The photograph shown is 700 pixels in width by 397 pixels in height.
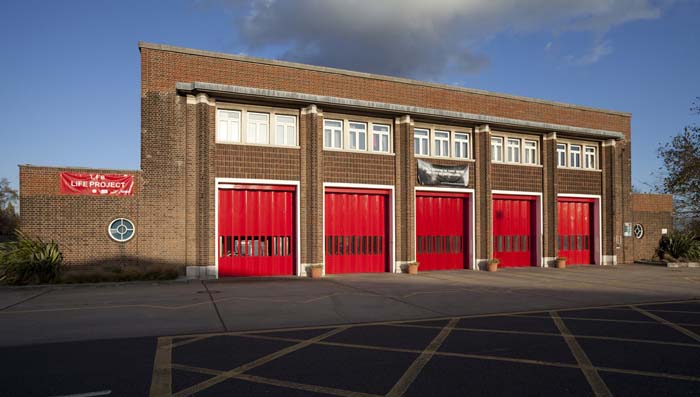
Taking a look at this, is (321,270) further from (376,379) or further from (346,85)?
(376,379)

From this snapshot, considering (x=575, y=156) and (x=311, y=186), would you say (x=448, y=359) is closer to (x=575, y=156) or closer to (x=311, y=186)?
(x=311, y=186)

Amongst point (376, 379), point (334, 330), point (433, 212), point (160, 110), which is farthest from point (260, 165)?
point (376, 379)

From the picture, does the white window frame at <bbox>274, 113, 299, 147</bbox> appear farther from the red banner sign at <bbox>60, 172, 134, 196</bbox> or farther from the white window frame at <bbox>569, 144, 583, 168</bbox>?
the white window frame at <bbox>569, 144, 583, 168</bbox>

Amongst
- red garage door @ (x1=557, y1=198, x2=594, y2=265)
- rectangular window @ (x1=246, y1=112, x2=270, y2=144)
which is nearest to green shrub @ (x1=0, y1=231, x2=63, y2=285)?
rectangular window @ (x1=246, y1=112, x2=270, y2=144)

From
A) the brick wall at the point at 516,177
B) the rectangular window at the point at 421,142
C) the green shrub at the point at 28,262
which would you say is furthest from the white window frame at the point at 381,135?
the green shrub at the point at 28,262

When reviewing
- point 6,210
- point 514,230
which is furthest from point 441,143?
point 6,210

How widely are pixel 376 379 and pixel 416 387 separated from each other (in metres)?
0.52

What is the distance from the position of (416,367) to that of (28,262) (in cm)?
1396

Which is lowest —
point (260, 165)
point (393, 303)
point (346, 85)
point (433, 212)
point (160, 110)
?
point (393, 303)

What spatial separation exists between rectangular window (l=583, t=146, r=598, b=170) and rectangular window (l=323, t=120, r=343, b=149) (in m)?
13.9

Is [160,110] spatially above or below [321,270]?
above

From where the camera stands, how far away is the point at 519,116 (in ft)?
77.3

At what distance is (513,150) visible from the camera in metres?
23.6

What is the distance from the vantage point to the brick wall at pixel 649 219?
26.9 m
